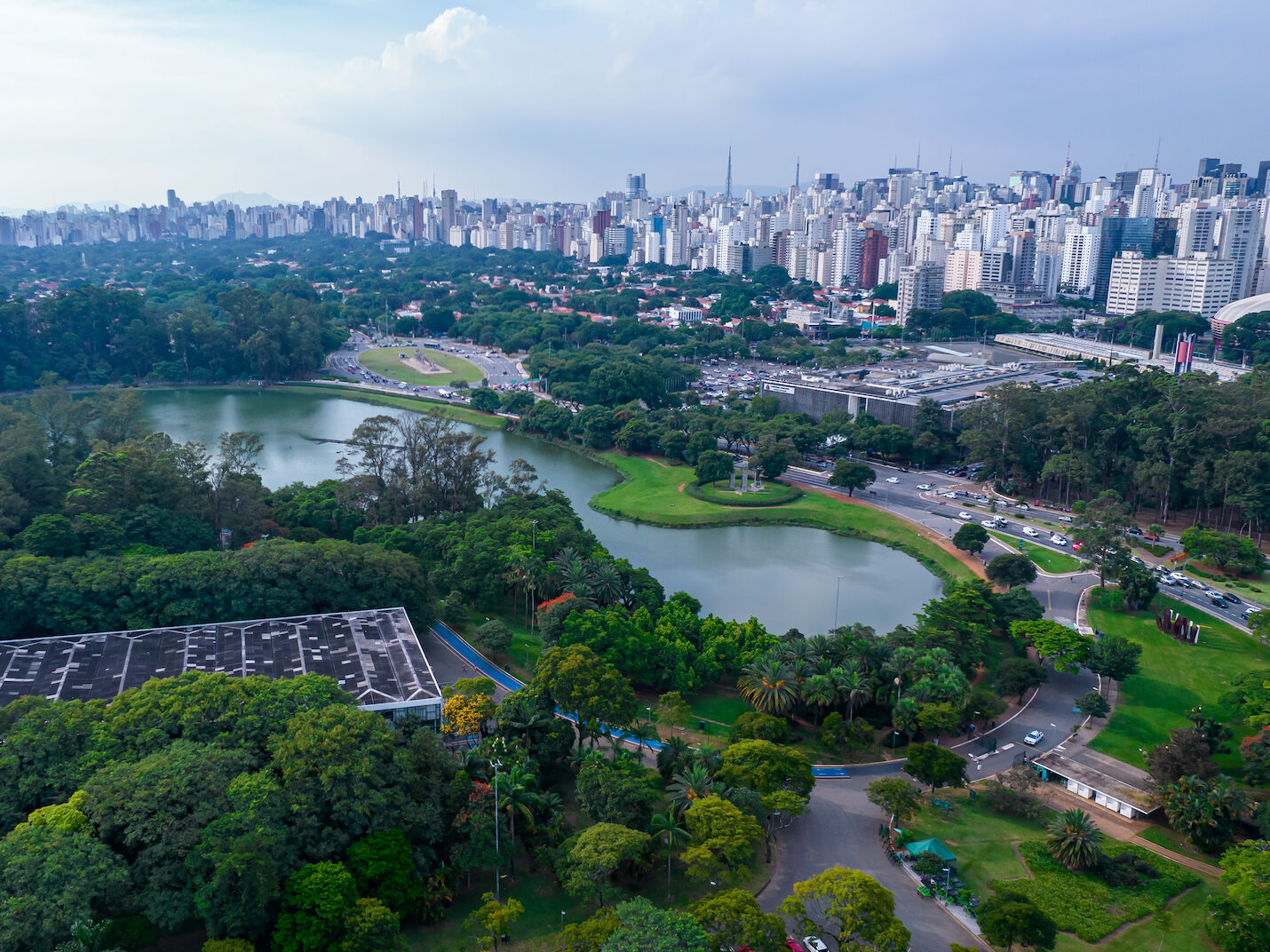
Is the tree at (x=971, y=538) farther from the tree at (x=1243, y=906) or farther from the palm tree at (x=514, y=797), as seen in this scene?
the palm tree at (x=514, y=797)

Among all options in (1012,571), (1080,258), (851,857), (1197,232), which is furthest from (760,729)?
(1080,258)

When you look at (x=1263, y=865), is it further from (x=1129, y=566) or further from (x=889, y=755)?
(x=1129, y=566)

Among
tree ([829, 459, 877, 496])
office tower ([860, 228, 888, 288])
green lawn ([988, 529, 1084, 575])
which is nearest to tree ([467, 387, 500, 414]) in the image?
tree ([829, 459, 877, 496])

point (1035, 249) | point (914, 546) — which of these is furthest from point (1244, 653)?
point (1035, 249)

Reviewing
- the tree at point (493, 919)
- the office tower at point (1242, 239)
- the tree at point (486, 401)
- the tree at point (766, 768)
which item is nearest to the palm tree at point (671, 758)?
the tree at point (766, 768)

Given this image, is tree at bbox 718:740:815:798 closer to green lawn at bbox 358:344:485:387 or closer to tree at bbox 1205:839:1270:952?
tree at bbox 1205:839:1270:952

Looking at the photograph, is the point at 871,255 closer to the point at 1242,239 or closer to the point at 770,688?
the point at 1242,239
